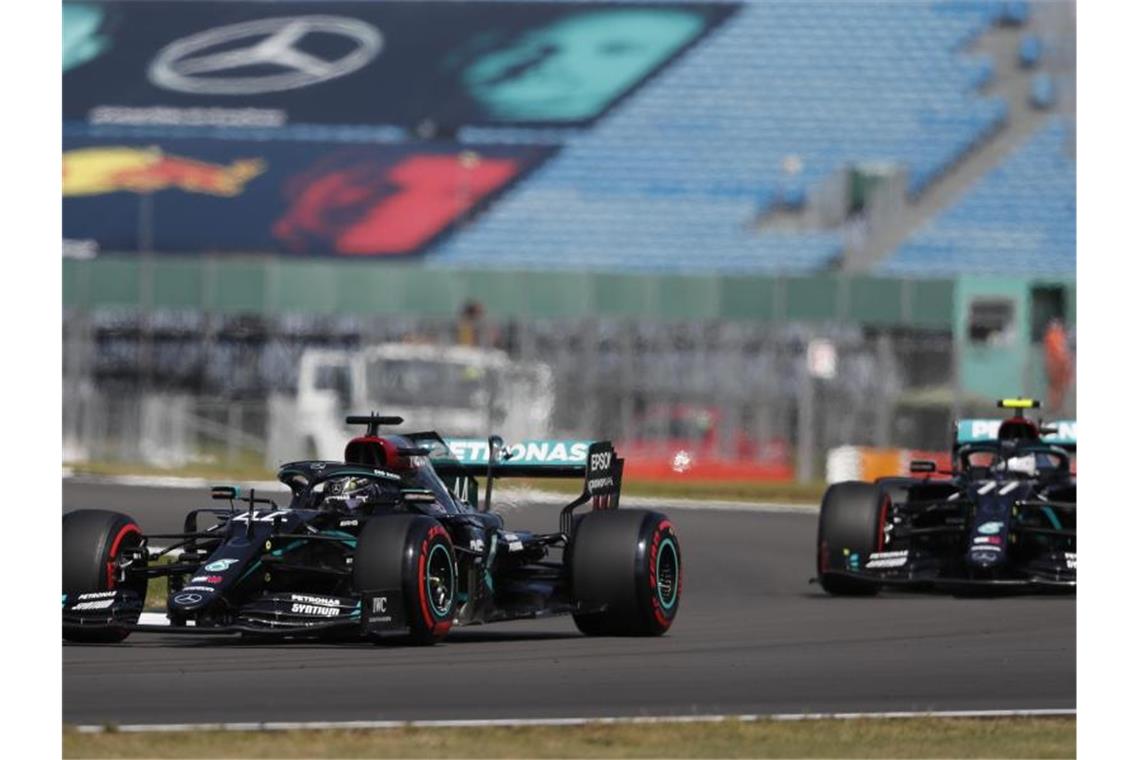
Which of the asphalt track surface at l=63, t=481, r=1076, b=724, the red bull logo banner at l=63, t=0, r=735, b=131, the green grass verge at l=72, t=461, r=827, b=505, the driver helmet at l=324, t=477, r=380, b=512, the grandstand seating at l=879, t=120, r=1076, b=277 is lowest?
the asphalt track surface at l=63, t=481, r=1076, b=724

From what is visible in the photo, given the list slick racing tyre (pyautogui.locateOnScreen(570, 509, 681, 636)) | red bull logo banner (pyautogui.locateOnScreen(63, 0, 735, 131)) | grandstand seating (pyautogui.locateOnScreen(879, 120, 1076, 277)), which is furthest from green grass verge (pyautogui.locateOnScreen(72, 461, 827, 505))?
red bull logo banner (pyautogui.locateOnScreen(63, 0, 735, 131))

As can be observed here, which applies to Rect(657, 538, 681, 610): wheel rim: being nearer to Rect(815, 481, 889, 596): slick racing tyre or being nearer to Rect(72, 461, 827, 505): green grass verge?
Rect(815, 481, 889, 596): slick racing tyre

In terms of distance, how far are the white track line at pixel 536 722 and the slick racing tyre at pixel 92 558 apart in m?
3.84

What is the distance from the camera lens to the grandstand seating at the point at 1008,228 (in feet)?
139

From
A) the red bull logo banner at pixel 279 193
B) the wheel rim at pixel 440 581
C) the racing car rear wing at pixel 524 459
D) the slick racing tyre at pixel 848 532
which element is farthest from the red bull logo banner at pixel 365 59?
the wheel rim at pixel 440 581

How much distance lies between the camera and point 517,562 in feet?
48.5

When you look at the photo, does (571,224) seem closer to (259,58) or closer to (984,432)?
(259,58)

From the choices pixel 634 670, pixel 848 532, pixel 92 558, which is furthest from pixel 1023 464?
pixel 92 558

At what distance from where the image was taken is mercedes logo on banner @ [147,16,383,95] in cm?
4928

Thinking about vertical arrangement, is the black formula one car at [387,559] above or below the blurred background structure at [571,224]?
below

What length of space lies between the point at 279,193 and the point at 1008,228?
13.6 metres

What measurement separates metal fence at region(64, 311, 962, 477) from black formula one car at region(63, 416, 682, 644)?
15.8 m

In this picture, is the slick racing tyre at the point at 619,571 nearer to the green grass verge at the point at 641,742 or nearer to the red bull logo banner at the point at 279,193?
the green grass verge at the point at 641,742
